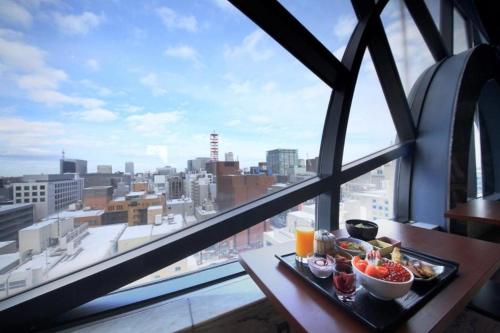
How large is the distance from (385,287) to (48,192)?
5.16 feet

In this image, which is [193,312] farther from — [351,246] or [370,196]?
[370,196]

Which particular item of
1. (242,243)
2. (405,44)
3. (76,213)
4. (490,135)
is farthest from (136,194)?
(490,135)

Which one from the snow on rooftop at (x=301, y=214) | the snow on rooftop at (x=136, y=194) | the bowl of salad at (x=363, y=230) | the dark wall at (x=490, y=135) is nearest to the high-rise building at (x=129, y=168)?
the snow on rooftop at (x=136, y=194)

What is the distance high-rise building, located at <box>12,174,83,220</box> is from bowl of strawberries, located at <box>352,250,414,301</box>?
1446 millimetres

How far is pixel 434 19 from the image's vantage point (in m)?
2.95

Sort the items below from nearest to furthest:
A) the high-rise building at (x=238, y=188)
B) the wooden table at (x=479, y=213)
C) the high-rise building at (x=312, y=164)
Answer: the high-rise building at (x=238, y=188) → the wooden table at (x=479, y=213) → the high-rise building at (x=312, y=164)

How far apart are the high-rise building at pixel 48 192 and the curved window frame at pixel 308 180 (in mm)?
376

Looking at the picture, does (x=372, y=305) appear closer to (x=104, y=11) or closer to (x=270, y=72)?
(x=270, y=72)

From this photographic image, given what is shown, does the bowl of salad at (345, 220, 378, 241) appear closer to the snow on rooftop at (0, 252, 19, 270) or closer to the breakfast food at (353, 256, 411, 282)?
the breakfast food at (353, 256, 411, 282)

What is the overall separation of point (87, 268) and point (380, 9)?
126 inches

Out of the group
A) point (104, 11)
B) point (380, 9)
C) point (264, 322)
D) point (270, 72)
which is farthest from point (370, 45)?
point (264, 322)

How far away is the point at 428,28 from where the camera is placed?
2.75 meters

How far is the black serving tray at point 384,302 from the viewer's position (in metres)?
0.60

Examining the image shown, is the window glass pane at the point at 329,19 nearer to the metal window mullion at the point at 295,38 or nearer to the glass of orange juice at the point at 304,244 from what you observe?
the metal window mullion at the point at 295,38
